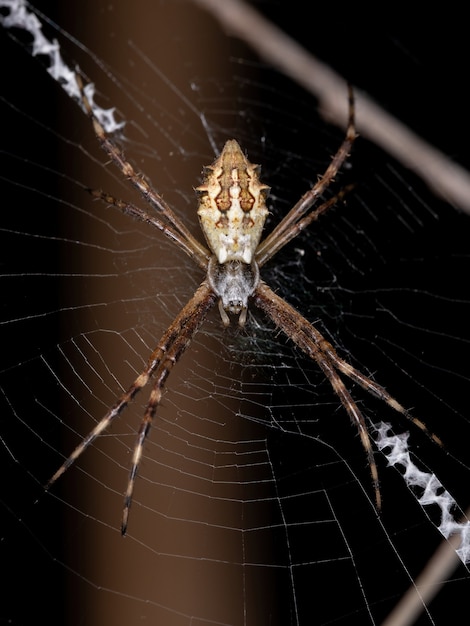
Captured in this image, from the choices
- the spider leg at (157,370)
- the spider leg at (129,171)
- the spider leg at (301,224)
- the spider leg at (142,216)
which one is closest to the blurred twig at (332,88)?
the spider leg at (301,224)

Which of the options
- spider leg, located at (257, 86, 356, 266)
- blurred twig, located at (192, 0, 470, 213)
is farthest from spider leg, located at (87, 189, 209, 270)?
blurred twig, located at (192, 0, 470, 213)

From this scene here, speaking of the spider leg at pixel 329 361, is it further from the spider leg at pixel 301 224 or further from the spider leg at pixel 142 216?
the spider leg at pixel 142 216

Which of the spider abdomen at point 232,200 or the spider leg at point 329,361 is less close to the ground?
the spider abdomen at point 232,200

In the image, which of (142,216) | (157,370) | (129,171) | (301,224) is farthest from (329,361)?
(129,171)

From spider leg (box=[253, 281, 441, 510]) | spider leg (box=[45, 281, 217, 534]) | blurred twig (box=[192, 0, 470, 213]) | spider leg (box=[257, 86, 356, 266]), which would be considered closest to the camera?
spider leg (box=[45, 281, 217, 534])

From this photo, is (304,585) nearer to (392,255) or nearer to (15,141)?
(392,255)

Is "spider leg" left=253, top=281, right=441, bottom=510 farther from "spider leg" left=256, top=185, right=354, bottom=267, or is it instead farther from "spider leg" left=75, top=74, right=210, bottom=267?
"spider leg" left=75, top=74, right=210, bottom=267

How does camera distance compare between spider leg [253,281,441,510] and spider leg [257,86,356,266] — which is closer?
spider leg [253,281,441,510]
